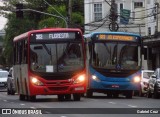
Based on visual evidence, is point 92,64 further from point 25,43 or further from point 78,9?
point 78,9

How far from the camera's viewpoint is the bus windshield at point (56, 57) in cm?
2872

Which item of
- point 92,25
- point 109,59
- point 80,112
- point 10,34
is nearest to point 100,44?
point 109,59

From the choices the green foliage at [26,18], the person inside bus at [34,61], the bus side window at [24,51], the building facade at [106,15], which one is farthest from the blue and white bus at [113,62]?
the green foliage at [26,18]

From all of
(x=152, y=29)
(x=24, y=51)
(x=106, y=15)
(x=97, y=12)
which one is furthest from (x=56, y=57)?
(x=97, y=12)

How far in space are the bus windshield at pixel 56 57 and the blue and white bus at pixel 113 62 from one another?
374 cm

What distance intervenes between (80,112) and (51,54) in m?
7.49

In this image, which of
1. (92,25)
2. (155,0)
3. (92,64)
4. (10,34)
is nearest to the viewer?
(92,64)

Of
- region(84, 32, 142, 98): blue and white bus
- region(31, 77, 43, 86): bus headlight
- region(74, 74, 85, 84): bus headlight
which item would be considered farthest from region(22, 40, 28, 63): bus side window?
region(84, 32, 142, 98): blue and white bus

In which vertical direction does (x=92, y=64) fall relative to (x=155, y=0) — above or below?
below

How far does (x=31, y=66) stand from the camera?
94.2 ft

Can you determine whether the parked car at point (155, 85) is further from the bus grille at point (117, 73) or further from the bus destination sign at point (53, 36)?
the bus destination sign at point (53, 36)

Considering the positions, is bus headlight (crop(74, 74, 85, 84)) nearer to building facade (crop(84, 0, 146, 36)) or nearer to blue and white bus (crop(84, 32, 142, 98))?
blue and white bus (crop(84, 32, 142, 98))

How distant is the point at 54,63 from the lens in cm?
2878

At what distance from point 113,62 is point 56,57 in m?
4.73
